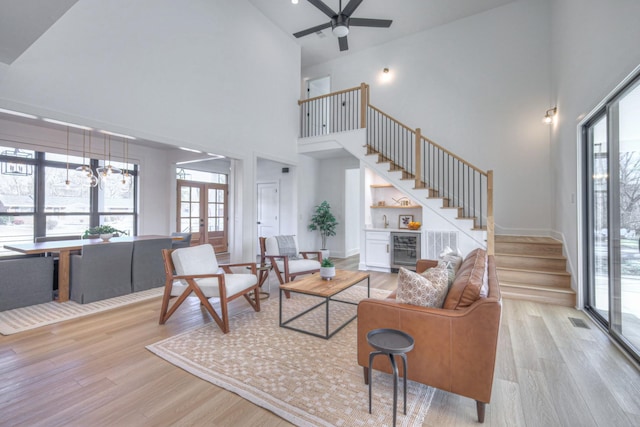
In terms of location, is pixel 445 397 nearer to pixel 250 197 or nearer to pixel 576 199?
pixel 576 199

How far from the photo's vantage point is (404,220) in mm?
6305

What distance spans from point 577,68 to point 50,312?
7.24 m

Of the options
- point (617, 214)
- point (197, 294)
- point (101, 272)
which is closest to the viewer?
point (617, 214)

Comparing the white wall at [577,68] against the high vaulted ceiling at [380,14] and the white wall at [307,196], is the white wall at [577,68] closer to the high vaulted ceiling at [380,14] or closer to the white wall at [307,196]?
the high vaulted ceiling at [380,14]

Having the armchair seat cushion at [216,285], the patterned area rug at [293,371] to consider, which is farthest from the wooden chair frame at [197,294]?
the patterned area rug at [293,371]

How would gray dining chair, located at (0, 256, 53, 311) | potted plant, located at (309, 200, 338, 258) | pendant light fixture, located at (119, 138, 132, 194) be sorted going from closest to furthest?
gray dining chair, located at (0, 256, 53, 311) → pendant light fixture, located at (119, 138, 132, 194) → potted plant, located at (309, 200, 338, 258)

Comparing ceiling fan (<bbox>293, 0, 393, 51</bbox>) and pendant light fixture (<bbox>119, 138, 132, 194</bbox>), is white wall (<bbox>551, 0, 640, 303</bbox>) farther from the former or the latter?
pendant light fixture (<bbox>119, 138, 132, 194</bbox>)

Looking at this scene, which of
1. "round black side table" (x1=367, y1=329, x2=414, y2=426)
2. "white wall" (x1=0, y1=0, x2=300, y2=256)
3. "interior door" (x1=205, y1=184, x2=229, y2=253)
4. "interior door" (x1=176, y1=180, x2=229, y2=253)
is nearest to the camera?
"round black side table" (x1=367, y1=329, x2=414, y2=426)

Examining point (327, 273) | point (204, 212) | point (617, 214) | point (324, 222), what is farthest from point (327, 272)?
point (204, 212)

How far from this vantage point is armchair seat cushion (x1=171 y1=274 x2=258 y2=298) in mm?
2992

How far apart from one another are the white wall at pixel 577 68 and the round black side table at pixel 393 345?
278cm

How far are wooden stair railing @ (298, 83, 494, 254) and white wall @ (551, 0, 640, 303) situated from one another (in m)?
1.30

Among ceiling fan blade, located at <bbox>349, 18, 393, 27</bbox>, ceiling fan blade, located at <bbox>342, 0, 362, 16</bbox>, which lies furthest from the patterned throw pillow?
ceiling fan blade, located at <bbox>349, 18, 393, 27</bbox>

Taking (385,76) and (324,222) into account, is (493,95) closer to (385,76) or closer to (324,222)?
(385,76)
